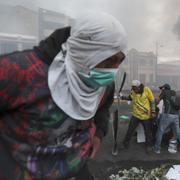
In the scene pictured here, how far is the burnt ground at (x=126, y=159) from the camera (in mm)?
4475

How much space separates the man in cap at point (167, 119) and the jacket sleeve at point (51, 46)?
4416 mm

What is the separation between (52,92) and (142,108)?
15.2 ft

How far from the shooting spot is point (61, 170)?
3.87 feet

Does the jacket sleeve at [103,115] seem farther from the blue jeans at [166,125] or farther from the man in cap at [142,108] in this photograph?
the blue jeans at [166,125]

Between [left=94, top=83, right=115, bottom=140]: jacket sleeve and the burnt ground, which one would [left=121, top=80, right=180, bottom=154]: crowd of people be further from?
[left=94, top=83, right=115, bottom=140]: jacket sleeve

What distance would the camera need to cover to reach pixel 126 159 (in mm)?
5094

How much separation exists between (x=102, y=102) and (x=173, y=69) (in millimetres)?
44459

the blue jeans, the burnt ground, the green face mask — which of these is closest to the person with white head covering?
the green face mask

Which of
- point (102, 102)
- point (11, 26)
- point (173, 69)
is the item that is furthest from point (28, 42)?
point (102, 102)

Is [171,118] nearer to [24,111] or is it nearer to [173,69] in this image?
[24,111]

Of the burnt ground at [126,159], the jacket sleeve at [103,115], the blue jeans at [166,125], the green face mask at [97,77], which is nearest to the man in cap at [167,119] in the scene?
the blue jeans at [166,125]

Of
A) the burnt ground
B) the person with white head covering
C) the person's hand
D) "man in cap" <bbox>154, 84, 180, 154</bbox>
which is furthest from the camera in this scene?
"man in cap" <bbox>154, 84, 180, 154</bbox>

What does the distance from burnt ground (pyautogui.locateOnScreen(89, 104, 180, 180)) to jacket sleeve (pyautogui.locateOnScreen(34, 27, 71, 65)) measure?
313cm

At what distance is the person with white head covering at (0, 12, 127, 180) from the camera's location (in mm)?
1073
